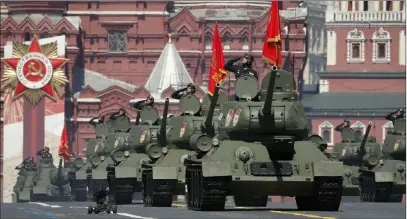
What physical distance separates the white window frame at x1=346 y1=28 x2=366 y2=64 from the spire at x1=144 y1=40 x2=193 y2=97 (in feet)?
95.4

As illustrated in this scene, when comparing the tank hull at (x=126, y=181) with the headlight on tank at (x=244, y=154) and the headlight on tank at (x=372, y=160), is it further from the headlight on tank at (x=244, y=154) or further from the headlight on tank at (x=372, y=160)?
the headlight on tank at (x=244, y=154)

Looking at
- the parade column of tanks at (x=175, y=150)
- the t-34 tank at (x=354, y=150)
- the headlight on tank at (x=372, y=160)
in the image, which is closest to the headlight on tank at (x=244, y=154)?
the parade column of tanks at (x=175, y=150)

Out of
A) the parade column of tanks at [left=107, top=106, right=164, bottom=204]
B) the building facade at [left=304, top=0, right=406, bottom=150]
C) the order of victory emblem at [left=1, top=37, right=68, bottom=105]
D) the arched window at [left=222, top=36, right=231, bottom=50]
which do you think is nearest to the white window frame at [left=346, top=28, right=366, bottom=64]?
the building facade at [left=304, top=0, right=406, bottom=150]

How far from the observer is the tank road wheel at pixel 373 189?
5753 centimetres

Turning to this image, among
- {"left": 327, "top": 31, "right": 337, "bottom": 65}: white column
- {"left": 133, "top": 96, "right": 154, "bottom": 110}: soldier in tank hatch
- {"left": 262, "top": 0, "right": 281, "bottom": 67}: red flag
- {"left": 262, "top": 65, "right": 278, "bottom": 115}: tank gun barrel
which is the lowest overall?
{"left": 262, "top": 65, "right": 278, "bottom": 115}: tank gun barrel

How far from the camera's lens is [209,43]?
14738cm

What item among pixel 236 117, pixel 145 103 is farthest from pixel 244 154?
pixel 145 103

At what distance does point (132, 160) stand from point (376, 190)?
754cm

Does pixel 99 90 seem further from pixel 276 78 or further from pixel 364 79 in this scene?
pixel 276 78

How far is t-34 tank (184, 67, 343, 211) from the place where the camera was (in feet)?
128

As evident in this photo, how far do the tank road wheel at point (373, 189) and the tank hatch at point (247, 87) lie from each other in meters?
17.1

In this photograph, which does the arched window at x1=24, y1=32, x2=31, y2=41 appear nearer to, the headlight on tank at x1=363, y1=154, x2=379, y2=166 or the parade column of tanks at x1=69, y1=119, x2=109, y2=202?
the parade column of tanks at x1=69, y1=119, x2=109, y2=202

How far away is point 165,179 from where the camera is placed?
4794 cm

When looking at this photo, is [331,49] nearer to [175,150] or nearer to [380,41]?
[380,41]
